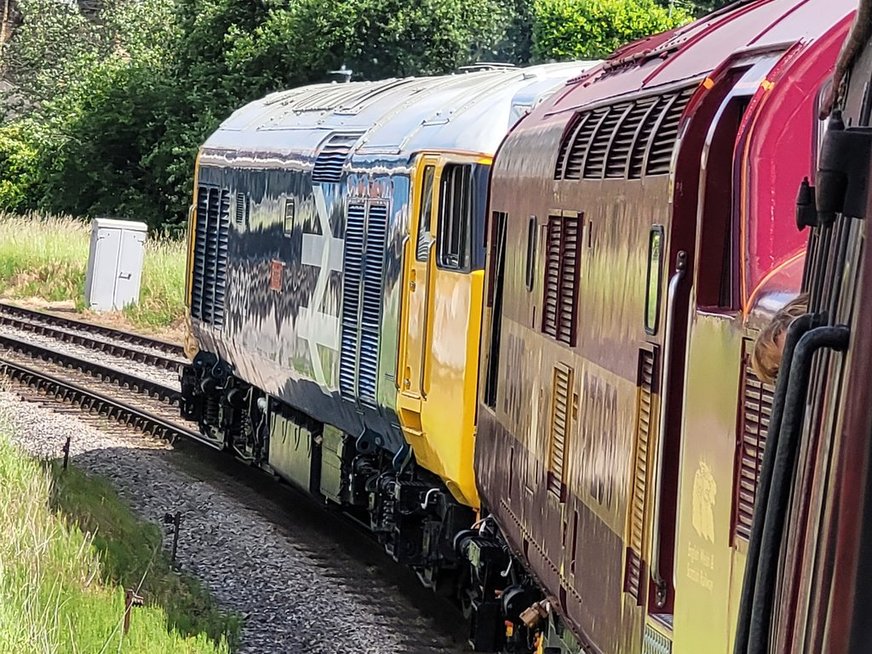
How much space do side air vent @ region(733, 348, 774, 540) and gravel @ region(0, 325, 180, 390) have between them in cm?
1597

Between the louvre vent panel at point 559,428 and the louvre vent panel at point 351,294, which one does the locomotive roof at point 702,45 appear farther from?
the louvre vent panel at point 351,294

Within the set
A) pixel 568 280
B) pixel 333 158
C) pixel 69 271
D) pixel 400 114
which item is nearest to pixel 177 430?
pixel 333 158

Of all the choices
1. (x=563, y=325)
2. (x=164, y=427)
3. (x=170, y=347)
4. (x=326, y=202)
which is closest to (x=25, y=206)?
(x=170, y=347)

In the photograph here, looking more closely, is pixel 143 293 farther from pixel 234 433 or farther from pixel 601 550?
pixel 601 550

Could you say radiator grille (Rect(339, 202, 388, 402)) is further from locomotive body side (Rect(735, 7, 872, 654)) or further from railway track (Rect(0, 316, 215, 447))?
locomotive body side (Rect(735, 7, 872, 654))

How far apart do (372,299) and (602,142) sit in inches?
203

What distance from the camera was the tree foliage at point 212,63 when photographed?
33.8 m

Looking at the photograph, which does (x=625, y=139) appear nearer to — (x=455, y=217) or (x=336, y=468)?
(x=455, y=217)

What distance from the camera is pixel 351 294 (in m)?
11.2

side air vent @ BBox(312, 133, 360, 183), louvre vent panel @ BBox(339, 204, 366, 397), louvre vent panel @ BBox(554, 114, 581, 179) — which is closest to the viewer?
louvre vent panel @ BBox(554, 114, 581, 179)

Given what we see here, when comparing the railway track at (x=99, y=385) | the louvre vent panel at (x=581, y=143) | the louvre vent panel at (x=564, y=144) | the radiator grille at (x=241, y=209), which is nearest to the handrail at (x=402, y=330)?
the louvre vent panel at (x=564, y=144)

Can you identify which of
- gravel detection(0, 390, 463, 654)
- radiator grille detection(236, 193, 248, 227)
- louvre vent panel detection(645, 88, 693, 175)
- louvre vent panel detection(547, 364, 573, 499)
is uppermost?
louvre vent panel detection(645, 88, 693, 175)

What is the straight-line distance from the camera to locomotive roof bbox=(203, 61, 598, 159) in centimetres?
944

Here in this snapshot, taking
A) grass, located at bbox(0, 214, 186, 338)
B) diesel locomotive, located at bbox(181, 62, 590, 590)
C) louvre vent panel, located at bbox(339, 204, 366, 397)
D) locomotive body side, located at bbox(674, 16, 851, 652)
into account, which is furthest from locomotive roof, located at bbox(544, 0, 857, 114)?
grass, located at bbox(0, 214, 186, 338)
